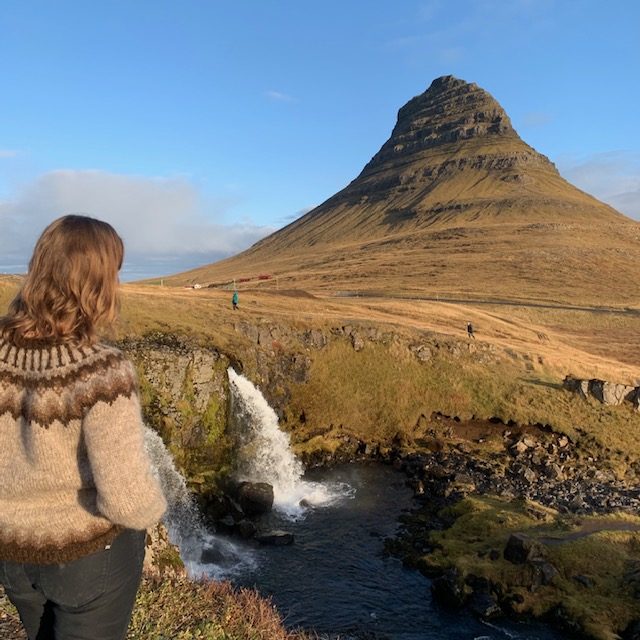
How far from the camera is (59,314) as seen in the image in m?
4.18

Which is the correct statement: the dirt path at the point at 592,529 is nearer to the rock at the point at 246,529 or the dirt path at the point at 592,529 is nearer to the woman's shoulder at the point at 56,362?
the rock at the point at 246,529

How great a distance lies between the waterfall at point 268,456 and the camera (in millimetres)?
32375

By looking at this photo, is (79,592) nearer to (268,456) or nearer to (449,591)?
(449,591)

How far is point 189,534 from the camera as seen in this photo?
89.0 ft

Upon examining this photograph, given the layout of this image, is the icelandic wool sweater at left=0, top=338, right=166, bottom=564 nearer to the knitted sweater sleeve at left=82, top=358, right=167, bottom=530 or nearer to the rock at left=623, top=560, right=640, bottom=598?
the knitted sweater sleeve at left=82, top=358, right=167, bottom=530

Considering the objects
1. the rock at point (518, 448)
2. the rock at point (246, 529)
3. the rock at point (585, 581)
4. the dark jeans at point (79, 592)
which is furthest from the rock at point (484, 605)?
the dark jeans at point (79, 592)

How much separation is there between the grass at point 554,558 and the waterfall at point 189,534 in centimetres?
864

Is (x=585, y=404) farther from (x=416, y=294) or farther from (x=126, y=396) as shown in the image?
(x=416, y=294)

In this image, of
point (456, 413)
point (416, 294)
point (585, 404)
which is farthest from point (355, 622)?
point (416, 294)

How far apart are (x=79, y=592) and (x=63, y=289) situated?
2.43m

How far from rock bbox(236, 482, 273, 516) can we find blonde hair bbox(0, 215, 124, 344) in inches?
1082

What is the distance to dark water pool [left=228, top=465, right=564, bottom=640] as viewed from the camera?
67.5ft

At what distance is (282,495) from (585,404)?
85.2 feet

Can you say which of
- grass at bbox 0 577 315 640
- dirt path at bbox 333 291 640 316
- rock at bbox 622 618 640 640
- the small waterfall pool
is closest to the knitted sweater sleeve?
grass at bbox 0 577 315 640
